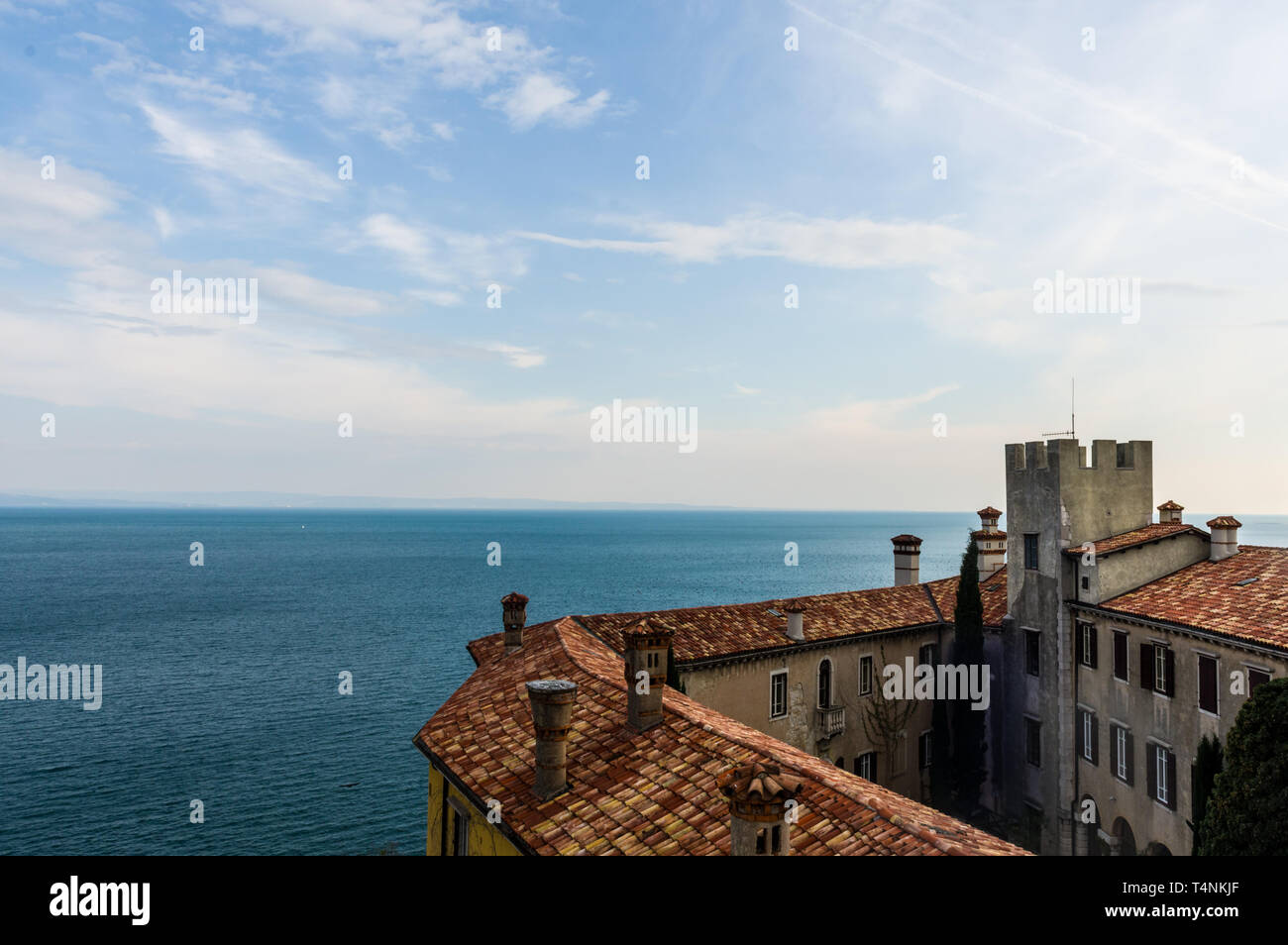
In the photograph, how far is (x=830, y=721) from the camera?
29484 millimetres

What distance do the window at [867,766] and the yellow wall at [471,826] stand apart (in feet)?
63.4

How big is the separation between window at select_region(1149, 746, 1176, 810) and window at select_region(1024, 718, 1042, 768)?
514cm

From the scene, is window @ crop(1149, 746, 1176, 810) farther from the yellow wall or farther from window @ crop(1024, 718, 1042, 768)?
the yellow wall

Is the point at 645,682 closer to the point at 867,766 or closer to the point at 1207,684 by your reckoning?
the point at 1207,684

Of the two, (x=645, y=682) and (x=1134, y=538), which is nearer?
(x=645, y=682)

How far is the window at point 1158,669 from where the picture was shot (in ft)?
78.7

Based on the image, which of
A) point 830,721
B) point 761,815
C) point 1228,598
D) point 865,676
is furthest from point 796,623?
point 761,815

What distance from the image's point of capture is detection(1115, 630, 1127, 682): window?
26.0m

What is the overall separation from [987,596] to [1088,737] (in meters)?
7.16

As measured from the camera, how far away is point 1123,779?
25.9 metres

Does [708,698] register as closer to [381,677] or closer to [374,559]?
[381,677]

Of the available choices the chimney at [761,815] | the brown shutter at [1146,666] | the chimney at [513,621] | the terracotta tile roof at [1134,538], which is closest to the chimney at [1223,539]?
the terracotta tile roof at [1134,538]

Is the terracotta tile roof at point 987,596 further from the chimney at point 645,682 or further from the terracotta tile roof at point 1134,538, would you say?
the chimney at point 645,682
